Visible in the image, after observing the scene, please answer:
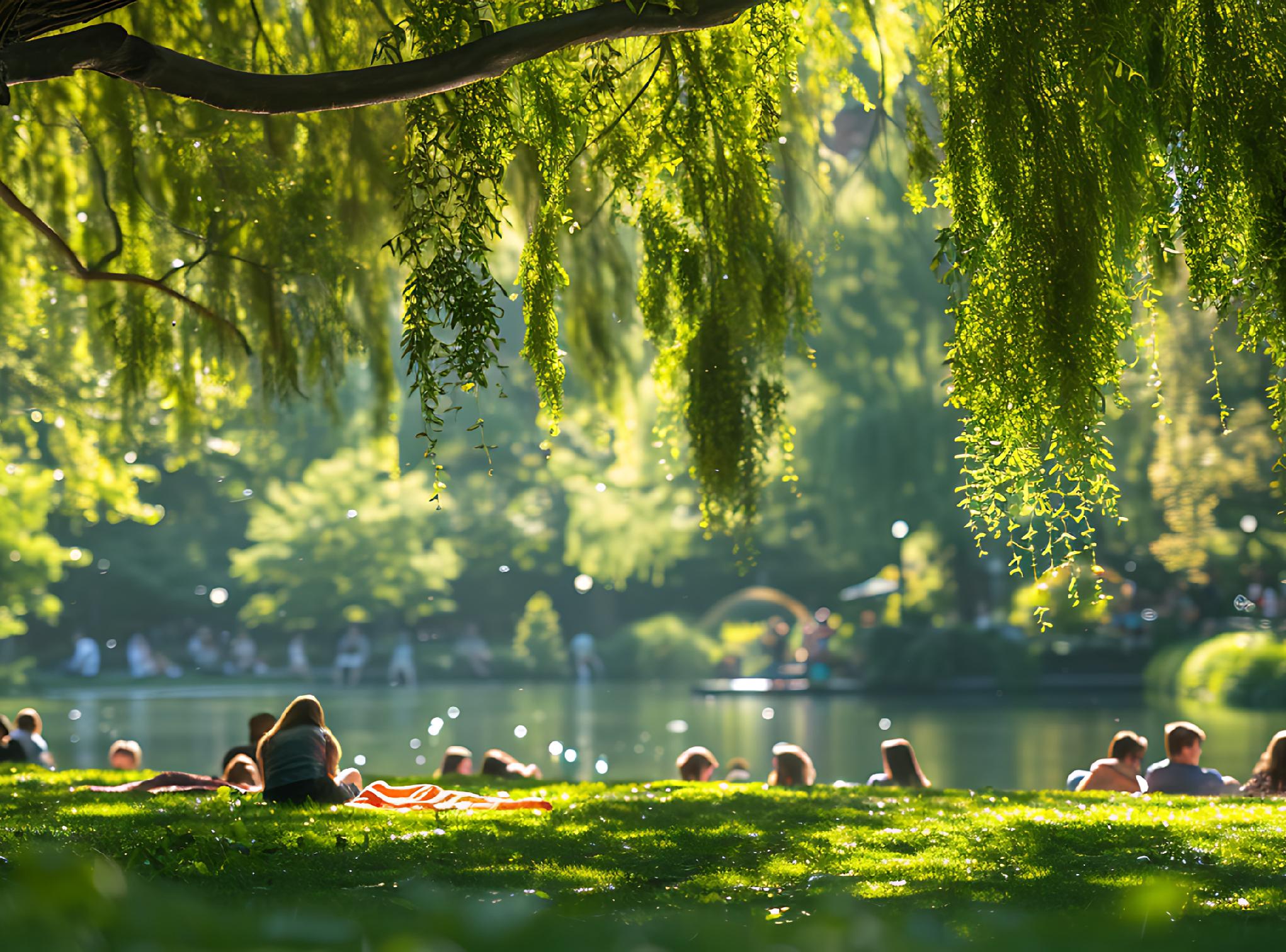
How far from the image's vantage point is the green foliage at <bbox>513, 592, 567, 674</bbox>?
38094 mm

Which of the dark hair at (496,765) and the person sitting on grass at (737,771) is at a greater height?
the dark hair at (496,765)

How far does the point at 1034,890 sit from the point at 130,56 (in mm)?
4528

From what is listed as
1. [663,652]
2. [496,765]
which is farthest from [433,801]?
[663,652]

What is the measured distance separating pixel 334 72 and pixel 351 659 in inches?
1300

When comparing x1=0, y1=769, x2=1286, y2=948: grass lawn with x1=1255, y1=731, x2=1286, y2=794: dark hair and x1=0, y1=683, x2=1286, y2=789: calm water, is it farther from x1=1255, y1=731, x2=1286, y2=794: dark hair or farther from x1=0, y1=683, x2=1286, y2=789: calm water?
x1=0, y1=683, x2=1286, y2=789: calm water

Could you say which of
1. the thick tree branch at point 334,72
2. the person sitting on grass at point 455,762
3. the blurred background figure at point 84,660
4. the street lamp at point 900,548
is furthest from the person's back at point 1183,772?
the blurred background figure at point 84,660

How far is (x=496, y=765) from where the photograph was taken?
10.2 metres

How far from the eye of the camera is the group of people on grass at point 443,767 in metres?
7.35

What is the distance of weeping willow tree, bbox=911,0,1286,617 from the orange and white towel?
3170 mm

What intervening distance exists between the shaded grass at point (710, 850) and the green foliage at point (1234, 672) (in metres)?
18.2

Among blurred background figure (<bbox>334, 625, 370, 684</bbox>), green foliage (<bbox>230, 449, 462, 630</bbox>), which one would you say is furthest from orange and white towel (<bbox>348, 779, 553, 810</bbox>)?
blurred background figure (<bbox>334, 625, 370, 684</bbox>)

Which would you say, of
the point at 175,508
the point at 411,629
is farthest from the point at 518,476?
Result: the point at 175,508

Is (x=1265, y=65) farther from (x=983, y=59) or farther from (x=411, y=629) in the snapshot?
(x=411, y=629)

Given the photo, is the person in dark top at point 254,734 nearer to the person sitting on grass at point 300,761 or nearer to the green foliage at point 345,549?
the person sitting on grass at point 300,761
